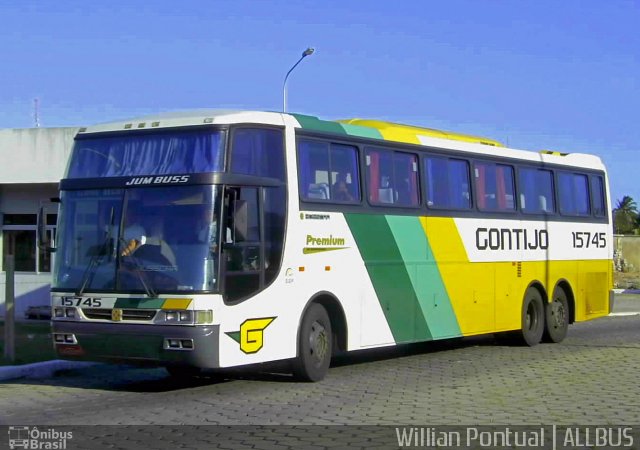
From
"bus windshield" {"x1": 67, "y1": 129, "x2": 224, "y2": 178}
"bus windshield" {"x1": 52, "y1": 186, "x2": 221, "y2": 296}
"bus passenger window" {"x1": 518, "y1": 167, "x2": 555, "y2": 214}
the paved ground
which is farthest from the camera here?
"bus passenger window" {"x1": 518, "y1": 167, "x2": 555, "y2": 214}

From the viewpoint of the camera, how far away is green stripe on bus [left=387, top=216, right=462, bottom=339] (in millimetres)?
15625

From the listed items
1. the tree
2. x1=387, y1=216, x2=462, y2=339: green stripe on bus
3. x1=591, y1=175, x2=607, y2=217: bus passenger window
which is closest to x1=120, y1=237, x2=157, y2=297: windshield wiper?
x1=387, y1=216, x2=462, y2=339: green stripe on bus

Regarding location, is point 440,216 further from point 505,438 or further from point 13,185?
point 13,185

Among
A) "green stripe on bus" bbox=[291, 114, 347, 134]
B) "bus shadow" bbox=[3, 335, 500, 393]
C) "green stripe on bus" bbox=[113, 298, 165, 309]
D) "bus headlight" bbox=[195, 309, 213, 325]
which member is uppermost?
"green stripe on bus" bbox=[291, 114, 347, 134]

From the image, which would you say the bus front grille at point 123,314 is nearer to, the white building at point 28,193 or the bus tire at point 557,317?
the bus tire at point 557,317

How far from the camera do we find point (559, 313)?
20047mm

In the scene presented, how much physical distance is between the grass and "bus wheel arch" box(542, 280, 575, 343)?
378 inches

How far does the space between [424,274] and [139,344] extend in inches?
226

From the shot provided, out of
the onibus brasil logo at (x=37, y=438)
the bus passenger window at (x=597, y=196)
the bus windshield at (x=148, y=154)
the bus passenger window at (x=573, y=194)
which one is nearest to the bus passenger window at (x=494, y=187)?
the bus passenger window at (x=573, y=194)

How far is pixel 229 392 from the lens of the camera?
41.8ft

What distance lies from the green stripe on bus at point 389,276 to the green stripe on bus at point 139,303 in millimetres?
3597

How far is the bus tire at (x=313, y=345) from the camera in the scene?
43.4ft

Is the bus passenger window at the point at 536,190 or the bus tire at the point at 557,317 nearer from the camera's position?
the bus passenger window at the point at 536,190

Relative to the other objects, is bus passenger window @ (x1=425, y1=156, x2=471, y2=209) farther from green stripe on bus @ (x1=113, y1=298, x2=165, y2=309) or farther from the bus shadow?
green stripe on bus @ (x1=113, y1=298, x2=165, y2=309)
